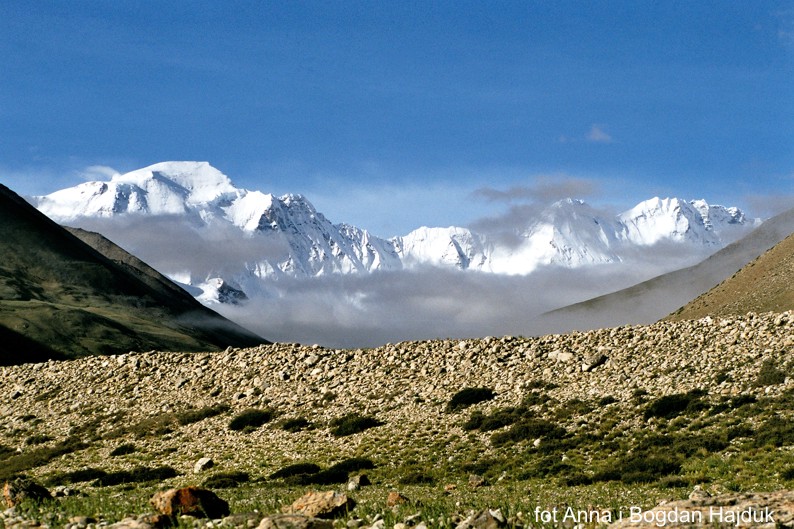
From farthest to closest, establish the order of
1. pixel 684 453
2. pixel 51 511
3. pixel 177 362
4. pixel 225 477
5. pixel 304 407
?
1. pixel 177 362
2. pixel 304 407
3. pixel 225 477
4. pixel 684 453
5. pixel 51 511

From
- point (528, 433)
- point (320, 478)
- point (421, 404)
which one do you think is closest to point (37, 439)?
point (421, 404)

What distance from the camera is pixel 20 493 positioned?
2466 centimetres

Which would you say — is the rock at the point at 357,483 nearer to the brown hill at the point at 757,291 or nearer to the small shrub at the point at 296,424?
the small shrub at the point at 296,424

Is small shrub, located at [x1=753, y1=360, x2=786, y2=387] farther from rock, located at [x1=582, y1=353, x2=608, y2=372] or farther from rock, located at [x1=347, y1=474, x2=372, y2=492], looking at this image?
rock, located at [x1=347, y1=474, x2=372, y2=492]

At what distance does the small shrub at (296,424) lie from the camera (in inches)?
2025

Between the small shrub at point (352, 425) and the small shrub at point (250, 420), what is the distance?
19.6 ft

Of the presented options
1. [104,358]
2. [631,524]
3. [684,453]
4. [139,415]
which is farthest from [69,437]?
[631,524]

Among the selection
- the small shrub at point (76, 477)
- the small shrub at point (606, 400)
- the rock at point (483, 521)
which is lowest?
the small shrub at point (76, 477)

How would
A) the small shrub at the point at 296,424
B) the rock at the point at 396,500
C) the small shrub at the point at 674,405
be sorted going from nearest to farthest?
the rock at the point at 396,500, the small shrub at the point at 674,405, the small shrub at the point at 296,424

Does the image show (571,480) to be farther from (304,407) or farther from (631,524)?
(304,407)

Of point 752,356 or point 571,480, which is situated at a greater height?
point 752,356

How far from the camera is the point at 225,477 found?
38.9 meters

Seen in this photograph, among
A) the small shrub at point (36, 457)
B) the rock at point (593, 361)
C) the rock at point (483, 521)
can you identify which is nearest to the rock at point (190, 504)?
the rock at point (483, 521)

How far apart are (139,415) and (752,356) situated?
46068mm
